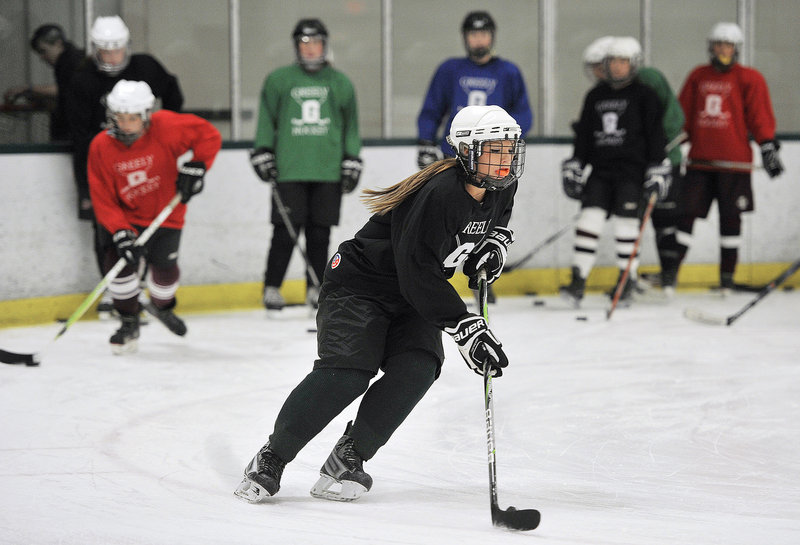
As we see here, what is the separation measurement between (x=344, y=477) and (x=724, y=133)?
13.1ft

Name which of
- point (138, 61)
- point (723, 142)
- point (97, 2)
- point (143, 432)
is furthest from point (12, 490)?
point (723, 142)

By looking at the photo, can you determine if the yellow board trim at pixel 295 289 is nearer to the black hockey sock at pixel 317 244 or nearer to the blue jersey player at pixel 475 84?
the black hockey sock at pixel 317 244

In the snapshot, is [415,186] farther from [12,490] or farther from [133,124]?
[133,124]

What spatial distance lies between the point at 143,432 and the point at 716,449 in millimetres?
1494

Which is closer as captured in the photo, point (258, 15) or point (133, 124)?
point (133, 124)

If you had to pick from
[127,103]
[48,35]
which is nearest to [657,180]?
[127,103]

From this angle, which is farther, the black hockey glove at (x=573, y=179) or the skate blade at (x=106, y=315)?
the black hockey glove at (x=573, y=179)

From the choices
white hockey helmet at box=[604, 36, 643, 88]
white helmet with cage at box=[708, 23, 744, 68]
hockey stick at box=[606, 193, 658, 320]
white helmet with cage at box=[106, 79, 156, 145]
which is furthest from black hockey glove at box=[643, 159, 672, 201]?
white helmet with cage at box=[106, 79, 156, 145]

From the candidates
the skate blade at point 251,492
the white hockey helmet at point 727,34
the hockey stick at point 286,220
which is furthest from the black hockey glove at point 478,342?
the white hockey helmet at point 727,34

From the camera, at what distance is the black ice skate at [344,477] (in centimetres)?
250

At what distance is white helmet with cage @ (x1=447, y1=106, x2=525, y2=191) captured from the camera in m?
2.38

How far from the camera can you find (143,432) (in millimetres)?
3199

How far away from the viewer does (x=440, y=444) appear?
3.08 meters

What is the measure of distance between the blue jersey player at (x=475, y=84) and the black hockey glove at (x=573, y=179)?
266 mm
